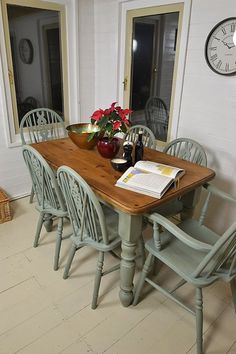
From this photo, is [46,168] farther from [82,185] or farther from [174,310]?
[174,310]

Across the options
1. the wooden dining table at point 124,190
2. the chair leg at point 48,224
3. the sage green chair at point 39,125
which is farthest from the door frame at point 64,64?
the chair leg at point 48,224

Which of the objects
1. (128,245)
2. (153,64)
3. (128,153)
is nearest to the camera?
(128,245)

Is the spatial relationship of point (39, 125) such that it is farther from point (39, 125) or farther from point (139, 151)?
point (139, 151)

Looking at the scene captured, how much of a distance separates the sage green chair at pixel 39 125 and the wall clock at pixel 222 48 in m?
1.64

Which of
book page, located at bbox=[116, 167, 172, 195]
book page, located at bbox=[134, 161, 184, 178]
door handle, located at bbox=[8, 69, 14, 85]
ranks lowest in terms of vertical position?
book page, located at bbox=[116, 167, 172, 195]

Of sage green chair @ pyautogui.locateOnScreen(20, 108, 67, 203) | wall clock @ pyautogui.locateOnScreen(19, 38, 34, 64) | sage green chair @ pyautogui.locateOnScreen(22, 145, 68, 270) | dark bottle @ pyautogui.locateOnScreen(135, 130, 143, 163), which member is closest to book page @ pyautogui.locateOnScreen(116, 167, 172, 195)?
dark bottle @ pyautogui.locateOnScreen(135, 130, 143, 163)

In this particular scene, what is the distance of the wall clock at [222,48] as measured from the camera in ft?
6.44

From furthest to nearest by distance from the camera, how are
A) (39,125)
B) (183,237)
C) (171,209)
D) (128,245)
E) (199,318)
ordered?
(39,125)
(171,209)
(128,245)
(199,318)
(183,237)

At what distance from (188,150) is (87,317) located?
4.76ft

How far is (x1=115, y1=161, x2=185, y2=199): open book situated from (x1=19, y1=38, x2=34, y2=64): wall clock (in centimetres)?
180

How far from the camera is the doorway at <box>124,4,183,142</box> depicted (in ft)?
8.05

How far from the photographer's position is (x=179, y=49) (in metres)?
2.34

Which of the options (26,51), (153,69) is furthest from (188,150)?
(26,51)

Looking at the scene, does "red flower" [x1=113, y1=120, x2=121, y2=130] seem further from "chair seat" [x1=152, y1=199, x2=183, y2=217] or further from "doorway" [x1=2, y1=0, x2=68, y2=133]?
"doorway" [x1=2, y1=0, x2=68, y2=133]
